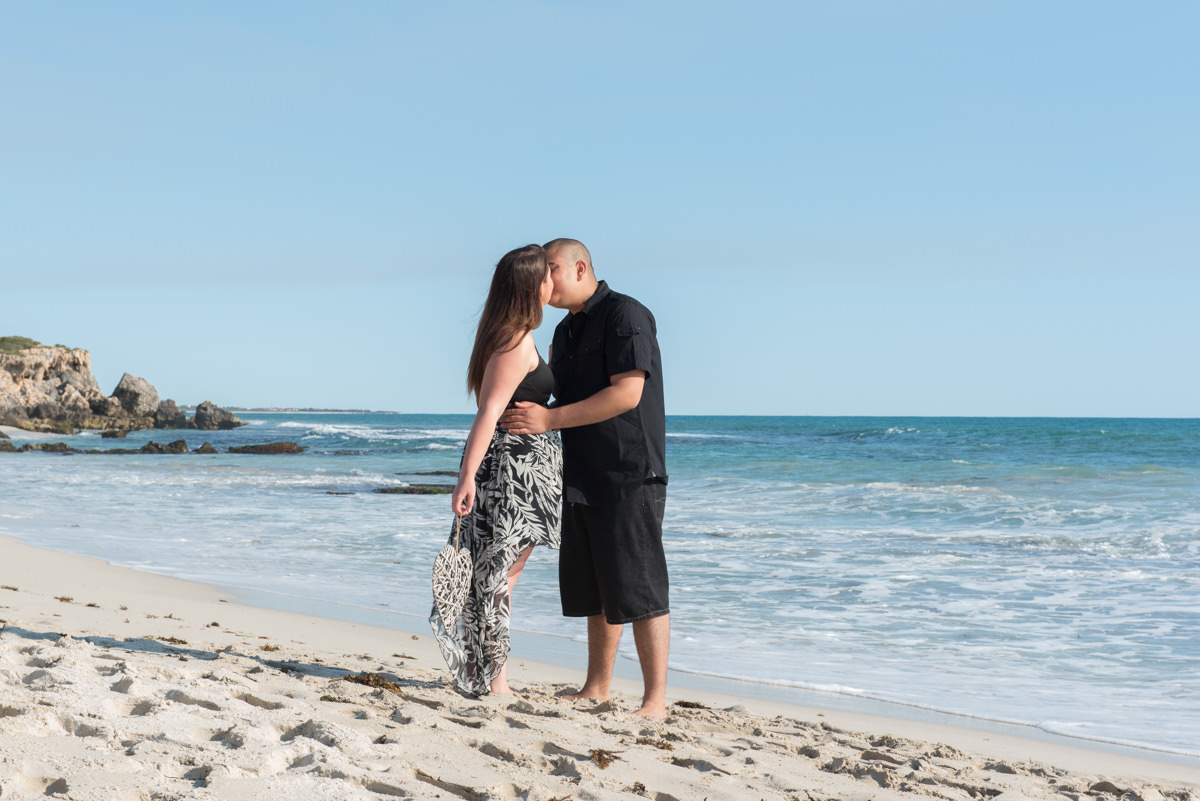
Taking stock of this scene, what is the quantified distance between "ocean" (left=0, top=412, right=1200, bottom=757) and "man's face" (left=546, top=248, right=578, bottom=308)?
91.2 inches

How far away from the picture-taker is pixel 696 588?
714 centimetres

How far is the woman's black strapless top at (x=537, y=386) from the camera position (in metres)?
3.50

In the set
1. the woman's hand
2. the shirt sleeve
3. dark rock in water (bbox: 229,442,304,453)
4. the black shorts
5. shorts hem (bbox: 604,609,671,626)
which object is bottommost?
dark rock in water (bbox: 229,442,304,453)

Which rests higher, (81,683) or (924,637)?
(81,683)

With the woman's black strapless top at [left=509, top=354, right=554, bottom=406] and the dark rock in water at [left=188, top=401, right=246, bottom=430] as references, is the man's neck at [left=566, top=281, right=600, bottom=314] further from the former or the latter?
the dark rock in water at [left=188, top=401, right=246, bottom=430]

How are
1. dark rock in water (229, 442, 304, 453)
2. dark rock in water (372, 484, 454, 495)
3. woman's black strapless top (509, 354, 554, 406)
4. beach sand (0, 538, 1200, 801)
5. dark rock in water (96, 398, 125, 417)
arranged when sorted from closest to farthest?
beach sand (0, 538, 1200, 801) < woman's black strapless top (509, 354, 554, 406) < dark rock in water (372, 484, 454, 495) < dark rock in water (229, 442, 304, 453) < dark rock in water (96, 398, 125, 417)

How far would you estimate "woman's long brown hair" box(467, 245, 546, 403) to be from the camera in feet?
11.2

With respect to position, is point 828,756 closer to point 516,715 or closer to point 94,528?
point 516,715

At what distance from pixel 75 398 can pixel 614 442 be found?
2269 inches

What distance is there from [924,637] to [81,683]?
4.50 metres

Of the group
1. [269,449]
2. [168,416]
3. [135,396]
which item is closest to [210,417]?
[168,416]

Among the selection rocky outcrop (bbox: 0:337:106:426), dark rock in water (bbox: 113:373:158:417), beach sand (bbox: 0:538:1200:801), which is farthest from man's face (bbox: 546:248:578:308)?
dark rock in water (bbox: 113:373:158:417)

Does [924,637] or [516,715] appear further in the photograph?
[924,637]

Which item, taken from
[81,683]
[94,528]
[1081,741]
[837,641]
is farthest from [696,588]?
[94,528]
